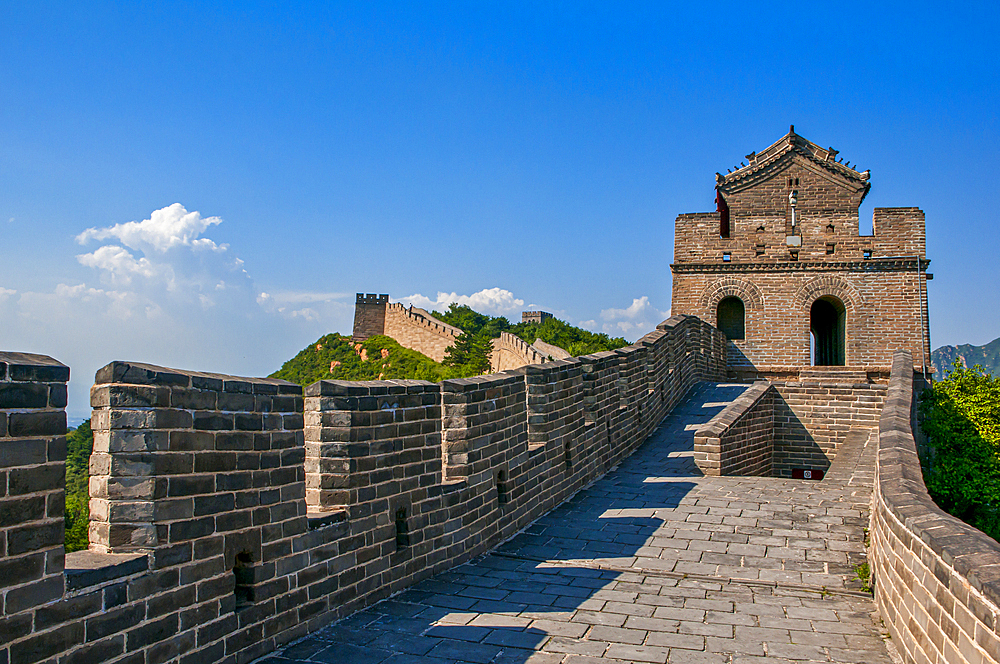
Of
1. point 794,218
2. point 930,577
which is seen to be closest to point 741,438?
→ point 930,577

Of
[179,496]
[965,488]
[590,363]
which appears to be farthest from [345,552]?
[965,488]

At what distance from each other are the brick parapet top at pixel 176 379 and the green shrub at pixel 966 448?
11.6 metres

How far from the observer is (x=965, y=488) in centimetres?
1227

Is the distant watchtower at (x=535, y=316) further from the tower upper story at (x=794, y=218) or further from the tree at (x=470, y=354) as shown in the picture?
the tower upper story at (x=794, y=218)

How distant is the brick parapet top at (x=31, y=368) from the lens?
2871 mm

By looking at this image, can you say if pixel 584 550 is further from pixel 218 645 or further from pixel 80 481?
pixel 80 481

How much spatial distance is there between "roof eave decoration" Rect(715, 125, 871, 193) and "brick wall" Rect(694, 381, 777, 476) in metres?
9.97

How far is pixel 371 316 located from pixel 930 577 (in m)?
64.2

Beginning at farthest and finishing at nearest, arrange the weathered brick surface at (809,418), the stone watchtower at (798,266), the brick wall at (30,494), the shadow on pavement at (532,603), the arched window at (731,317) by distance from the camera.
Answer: the arched window at (731,317) → the stone watchtower at (798,266) → the weathered brick surface at (809,418) → the shadow on pavement at (532,603) → the brick wall at (30,494)

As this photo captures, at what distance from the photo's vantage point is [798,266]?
20.5 meters

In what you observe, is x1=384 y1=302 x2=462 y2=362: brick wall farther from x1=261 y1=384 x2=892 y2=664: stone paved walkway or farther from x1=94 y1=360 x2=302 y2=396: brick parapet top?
x1=94 y1=360 x2=302 y2=396: brick parapet top

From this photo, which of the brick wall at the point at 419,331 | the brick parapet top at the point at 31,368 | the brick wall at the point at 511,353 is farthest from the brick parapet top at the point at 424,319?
the brick parapet top at the point at 31,368

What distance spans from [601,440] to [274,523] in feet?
19.9

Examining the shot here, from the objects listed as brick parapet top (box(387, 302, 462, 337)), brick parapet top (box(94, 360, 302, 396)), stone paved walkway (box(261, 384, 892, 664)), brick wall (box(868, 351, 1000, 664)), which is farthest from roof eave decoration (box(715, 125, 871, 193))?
brick parapet top (box(387, 302, 462, 337))
